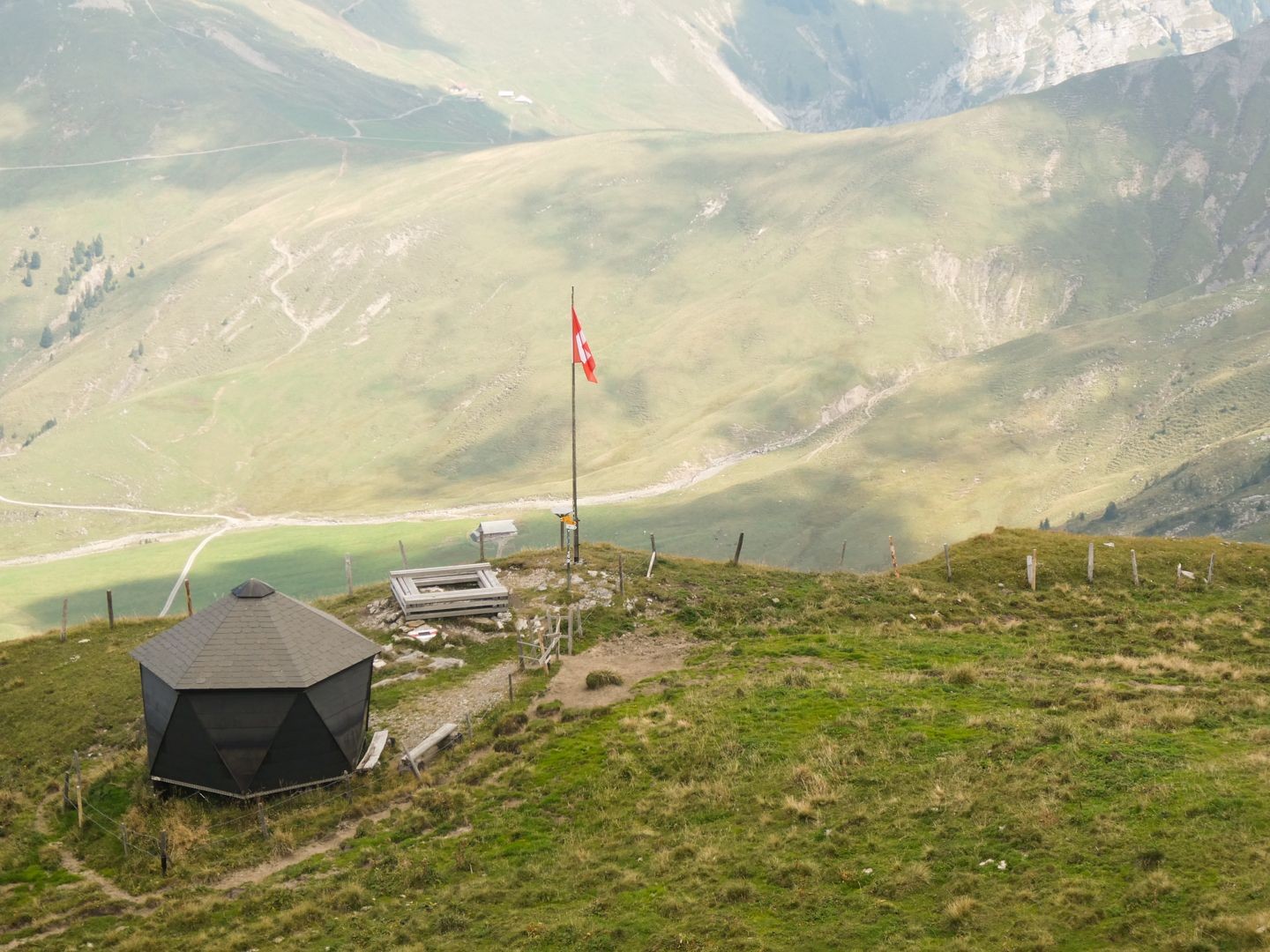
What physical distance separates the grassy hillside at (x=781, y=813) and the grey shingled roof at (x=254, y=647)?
14.0 ft

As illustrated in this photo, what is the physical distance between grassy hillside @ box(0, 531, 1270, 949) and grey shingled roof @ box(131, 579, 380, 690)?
4.28m

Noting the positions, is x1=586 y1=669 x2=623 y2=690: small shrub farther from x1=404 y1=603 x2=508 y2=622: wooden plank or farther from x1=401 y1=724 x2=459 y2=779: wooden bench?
x1=404 y1=603 x2=508 y2=622: wooden plank

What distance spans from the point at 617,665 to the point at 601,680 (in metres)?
3.13

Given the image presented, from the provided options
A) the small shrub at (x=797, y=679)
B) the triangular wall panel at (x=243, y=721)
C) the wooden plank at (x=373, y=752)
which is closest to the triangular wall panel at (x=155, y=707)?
the triangular wall panel at (x=243, y=721)

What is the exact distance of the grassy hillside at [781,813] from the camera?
77.0 ft

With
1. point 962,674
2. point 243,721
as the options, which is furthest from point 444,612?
point 962,674

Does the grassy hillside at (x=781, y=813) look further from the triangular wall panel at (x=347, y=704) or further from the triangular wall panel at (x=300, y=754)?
the triangular wall panel at (x=347, y=704)

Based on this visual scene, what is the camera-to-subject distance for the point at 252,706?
37438 millimetres

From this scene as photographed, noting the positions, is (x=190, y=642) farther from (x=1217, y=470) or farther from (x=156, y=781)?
(x=1217, y=470)

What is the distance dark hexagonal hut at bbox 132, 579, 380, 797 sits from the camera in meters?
37.2

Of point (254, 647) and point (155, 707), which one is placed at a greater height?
point (254, 647)

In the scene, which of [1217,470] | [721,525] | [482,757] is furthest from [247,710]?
[1217,470]

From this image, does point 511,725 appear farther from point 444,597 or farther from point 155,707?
point 444,597

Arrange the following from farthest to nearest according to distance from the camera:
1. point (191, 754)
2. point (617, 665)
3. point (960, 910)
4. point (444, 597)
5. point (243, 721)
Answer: point (444, 597) < point (617, 665) < point (191, 754) < point (243, 721) < point (960, 910)
